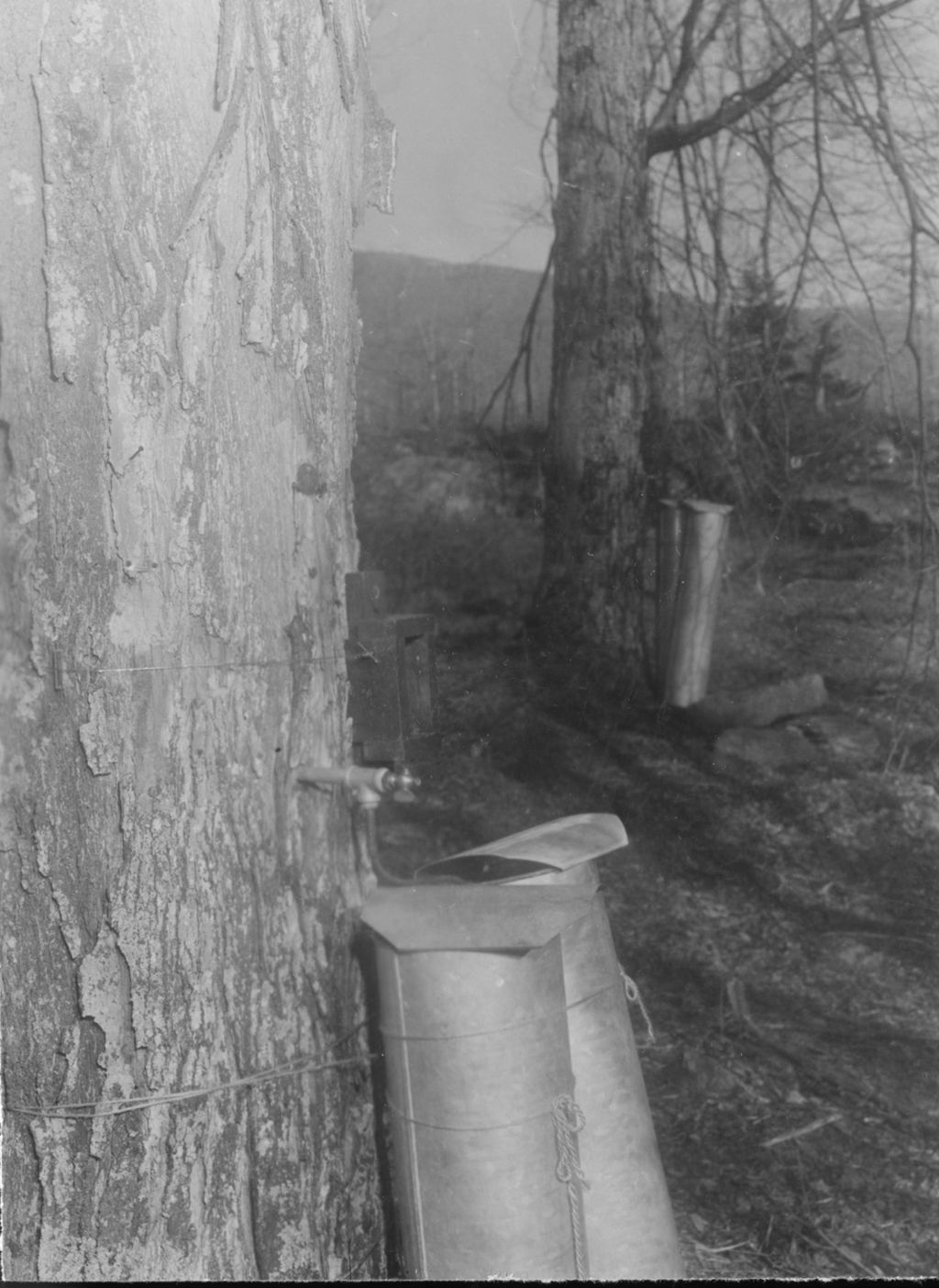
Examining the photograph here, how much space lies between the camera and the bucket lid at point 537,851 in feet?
5.00

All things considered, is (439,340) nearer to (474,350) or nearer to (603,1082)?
(474,350)

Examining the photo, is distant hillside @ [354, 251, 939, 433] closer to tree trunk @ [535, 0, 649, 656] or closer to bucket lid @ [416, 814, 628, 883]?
tree trunk @ [535, 0, 649, 656]

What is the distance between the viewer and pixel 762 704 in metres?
1.70

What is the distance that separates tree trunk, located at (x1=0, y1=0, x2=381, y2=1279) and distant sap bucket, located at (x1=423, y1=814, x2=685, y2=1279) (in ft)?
1.07

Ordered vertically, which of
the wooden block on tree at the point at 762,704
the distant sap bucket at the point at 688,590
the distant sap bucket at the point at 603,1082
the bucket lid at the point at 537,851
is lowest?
the distant sap bucket at the point at 603,1082

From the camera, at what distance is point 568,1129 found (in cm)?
147

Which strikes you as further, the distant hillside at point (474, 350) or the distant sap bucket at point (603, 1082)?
the distant hillside at point (474, 350)

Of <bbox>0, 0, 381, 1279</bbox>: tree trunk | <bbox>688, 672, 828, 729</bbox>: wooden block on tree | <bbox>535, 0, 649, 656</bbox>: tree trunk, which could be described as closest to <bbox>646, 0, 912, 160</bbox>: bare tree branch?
<bbox>535, 0, 649, 656</bbox>: tree trunk

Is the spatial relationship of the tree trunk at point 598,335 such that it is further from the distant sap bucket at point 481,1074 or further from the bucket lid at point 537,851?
the distant sap bucket at point 481,1074

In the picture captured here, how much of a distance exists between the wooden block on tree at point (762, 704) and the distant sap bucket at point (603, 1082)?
0.27m

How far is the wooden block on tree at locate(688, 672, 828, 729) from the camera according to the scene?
169 cm

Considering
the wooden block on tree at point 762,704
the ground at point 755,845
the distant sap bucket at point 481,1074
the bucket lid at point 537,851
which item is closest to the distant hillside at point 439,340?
the ground at point 755,845

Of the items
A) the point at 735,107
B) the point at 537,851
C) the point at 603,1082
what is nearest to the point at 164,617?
the point at 537,851

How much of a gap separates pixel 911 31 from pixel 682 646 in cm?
97
